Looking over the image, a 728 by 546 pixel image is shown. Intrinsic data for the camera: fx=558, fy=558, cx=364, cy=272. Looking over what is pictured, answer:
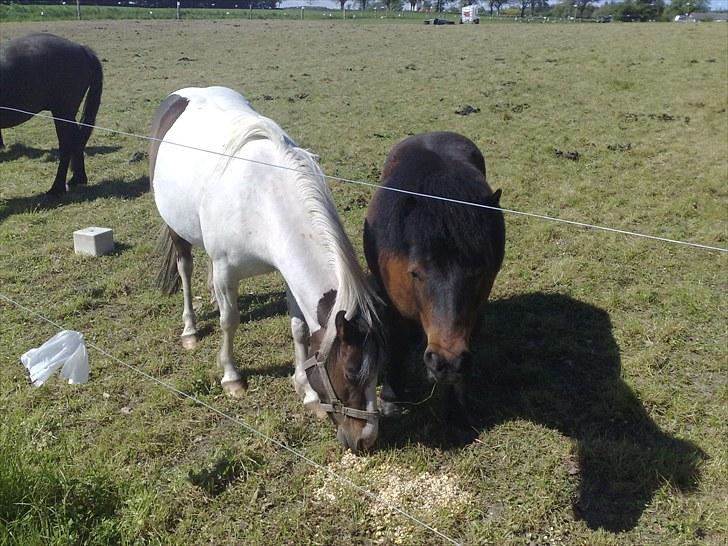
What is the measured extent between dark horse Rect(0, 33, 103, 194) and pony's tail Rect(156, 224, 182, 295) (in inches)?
118

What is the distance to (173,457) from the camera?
3.28 m

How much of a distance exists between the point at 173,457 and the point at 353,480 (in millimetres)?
1084

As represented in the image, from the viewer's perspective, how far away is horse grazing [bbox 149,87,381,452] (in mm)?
2684

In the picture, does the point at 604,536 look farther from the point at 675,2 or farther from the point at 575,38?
the point at 675,2

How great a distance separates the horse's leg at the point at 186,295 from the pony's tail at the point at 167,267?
335mm

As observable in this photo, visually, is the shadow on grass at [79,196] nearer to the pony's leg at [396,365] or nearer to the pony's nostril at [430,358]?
the pony's leg at [396,365]

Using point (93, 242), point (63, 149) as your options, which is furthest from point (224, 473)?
point (63, 149)

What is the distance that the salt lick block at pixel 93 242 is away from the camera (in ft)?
18.7

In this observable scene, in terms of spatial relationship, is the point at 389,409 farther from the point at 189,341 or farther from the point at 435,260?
the point at 189,341

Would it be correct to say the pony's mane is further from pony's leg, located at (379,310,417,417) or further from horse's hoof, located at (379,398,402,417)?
horse's hoof, located at (379,398,402,417)

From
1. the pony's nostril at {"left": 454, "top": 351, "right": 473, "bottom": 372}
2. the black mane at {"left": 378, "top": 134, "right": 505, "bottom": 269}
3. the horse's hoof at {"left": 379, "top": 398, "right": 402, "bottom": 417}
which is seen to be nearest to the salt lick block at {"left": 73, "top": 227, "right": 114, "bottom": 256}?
the black mane at {"left": 378, "top": 134, "right": 505, "bottom": 269}

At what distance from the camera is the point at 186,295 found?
4.46m

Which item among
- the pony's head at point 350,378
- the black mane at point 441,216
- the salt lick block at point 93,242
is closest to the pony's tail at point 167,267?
the salt lick block at point 93,242

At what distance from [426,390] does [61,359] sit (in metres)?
2.51
